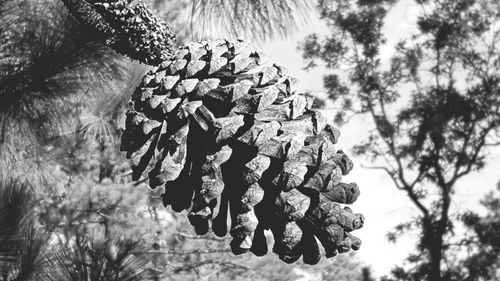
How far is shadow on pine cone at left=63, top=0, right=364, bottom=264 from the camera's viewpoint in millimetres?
737

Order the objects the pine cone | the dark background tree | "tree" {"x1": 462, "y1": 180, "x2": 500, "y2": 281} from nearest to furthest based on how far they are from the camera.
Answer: the pine cone → the dark background tree → "tree" {"x1": 462, "y1": 180, "x2": 500, "y2": 281}

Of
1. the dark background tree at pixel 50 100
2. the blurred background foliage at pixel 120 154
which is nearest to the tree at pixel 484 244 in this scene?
the blurred background foliage at pixel 120 154

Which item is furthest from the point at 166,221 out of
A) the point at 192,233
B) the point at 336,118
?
the point at 336,118

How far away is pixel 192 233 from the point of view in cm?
787

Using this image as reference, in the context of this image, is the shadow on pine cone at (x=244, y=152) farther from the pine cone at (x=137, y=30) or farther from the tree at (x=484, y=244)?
the tree at (x=484, y=244)

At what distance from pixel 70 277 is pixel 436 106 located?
8.19 metres

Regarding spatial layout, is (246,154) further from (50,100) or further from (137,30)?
(50,100)

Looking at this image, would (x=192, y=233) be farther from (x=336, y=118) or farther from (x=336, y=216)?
(x=336, y=216)

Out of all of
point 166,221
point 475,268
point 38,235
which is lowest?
point 38,235

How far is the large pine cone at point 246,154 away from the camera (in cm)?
74

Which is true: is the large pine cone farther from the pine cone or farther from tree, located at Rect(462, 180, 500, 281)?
tree, located at Rect(462, 180, 500, 281)

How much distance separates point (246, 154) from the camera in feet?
2.52

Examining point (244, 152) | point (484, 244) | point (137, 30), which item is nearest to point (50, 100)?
point (137, 30)

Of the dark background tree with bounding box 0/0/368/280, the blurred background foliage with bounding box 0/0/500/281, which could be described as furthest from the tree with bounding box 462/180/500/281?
the dark background tree with bounding box 0/0/368/280
